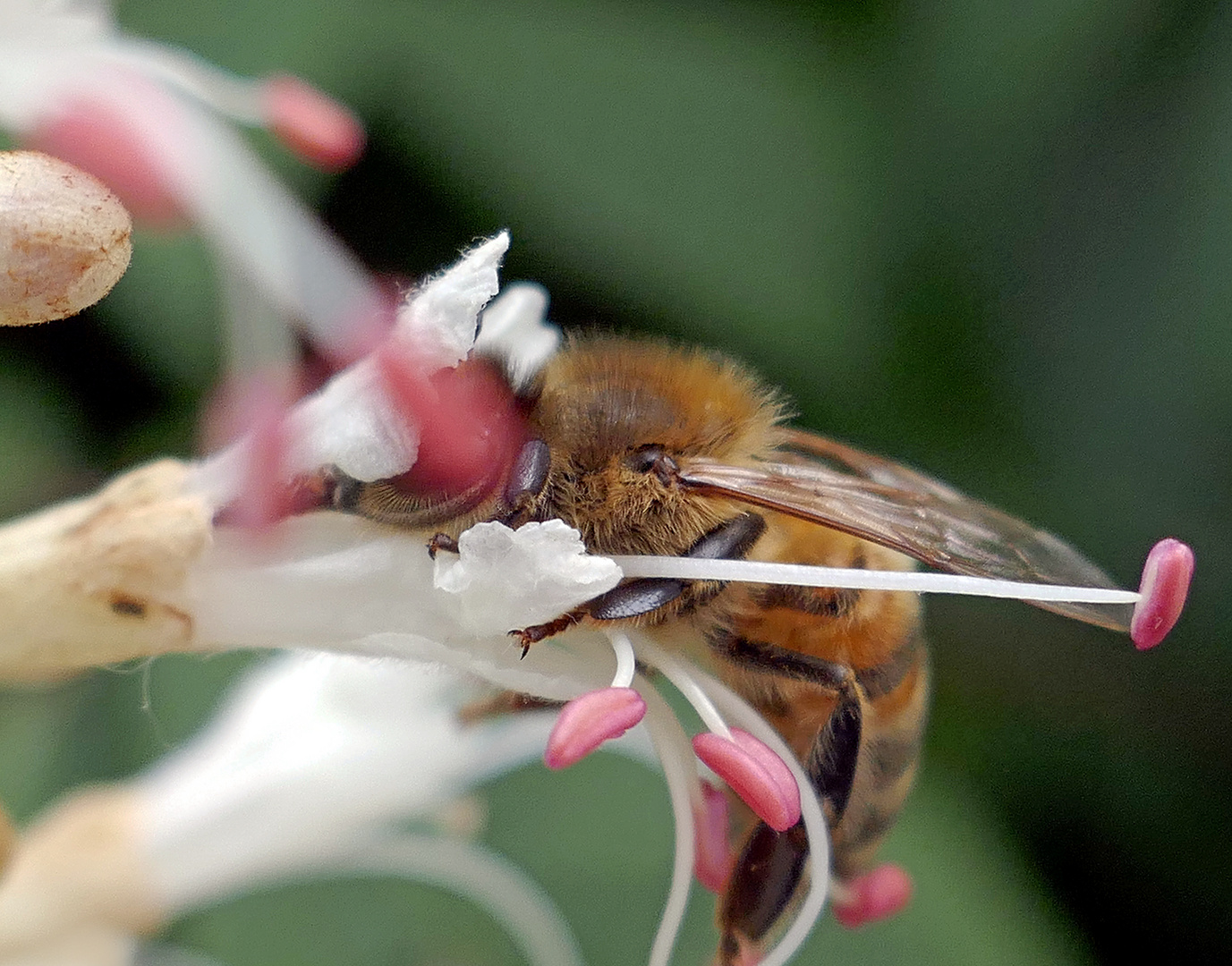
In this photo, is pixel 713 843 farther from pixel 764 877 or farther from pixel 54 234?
pixel 54 234

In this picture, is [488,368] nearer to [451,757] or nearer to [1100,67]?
[451,757]

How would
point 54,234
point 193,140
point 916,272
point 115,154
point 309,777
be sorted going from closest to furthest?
point 54,234 < point 309,777 < point 115,154 < point 193,140 < point 916,272

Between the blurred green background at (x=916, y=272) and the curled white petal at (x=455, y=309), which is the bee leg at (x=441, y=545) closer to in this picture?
the curled white petal at (x=455, y=309)

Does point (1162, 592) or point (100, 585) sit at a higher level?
→ point (1162, 592)

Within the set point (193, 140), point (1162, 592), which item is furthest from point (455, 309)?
point (193, 140)

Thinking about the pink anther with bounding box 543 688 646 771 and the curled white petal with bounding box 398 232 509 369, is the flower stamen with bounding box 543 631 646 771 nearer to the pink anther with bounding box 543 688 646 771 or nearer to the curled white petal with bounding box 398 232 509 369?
the pink anther with bounding box 543 688 646 771
